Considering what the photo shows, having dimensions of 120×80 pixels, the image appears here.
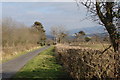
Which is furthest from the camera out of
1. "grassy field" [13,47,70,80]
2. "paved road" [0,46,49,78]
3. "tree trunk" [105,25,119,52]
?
"paved road" [0,46,49,78]

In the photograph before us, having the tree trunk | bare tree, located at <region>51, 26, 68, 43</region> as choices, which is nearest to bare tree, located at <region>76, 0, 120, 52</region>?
the tree trunk

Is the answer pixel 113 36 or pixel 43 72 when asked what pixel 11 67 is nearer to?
pixel 43 72

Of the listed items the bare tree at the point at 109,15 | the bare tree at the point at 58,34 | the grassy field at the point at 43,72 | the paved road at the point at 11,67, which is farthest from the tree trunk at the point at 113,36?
the bare tree at the point at 58,34

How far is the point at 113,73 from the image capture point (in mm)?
5711

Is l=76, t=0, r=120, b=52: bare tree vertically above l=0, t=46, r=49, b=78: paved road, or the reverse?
l=76, t=0, r=120, b=52: bare tree

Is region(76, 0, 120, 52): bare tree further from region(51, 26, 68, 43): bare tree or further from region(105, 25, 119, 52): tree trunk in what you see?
region(51, 26, 68, 43): bare tree

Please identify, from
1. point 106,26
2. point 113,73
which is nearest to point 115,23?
Result: point 106,26

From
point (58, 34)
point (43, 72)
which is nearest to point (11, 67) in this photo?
point (43, 72)

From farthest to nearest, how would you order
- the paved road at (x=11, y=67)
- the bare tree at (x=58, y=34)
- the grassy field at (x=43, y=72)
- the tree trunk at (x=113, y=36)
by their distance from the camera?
the bare tree at (x=58, y=34)
the paved road at (x=11, y=67)
the grassy field at (x=43, y=72)
the tree trunk at (x=113, y=36)

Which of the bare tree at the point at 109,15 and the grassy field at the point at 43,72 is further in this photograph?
the grassy field at the point at 43,72

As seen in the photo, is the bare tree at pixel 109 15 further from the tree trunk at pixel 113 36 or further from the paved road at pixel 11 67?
Result: the paved road at pixel 11 67

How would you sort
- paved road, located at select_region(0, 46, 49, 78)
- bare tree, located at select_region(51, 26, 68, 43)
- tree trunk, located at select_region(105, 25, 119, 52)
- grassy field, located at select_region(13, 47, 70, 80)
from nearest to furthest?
tree trunk, located at select_region(105, 25, 119, 52)
grassy field, located at select_region(13, 47, 70, 80)
paved road, located at select_region(0, 46, 49, 78)
bare tree, located at select_region(51, 26, 68, 43)

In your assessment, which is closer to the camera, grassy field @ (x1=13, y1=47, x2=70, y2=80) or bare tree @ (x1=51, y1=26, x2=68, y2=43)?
grassy field @ (x1=13, y1=47, x2=70, y2=80)

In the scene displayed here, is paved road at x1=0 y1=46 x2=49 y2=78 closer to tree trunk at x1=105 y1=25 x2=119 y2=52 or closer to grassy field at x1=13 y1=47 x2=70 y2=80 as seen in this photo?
grassy field at x1=13 y1=47 x2=70 y2=80
